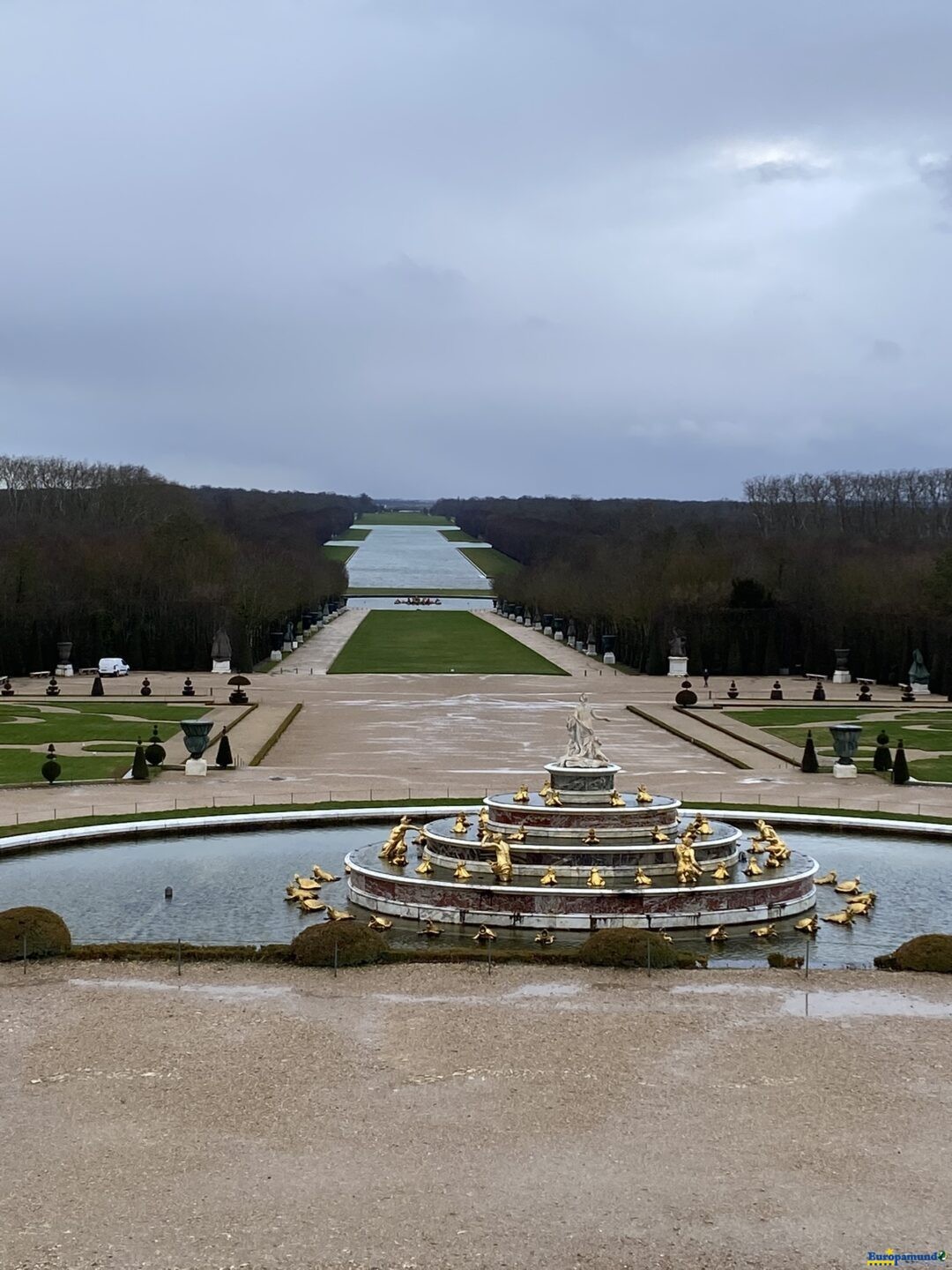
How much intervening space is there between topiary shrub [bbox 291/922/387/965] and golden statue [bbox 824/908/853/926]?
7984 mm

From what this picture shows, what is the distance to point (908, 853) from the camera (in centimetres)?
3212

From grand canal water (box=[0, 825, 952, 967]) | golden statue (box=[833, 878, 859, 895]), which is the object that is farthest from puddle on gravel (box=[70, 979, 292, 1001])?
golden statue (box=[833, 878, 859, 895])

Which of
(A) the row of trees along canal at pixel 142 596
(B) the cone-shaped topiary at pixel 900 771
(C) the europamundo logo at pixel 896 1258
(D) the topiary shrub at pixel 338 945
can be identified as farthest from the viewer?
(A) the row of trees along canal at pixel 142 596

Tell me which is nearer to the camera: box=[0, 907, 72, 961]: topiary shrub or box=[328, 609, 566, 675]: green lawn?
box=[0, 907, 72, 961]: topiary shrub

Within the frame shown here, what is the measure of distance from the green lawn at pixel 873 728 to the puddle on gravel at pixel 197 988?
2670 cm

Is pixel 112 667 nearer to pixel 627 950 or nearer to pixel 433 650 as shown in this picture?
pixel 433 650

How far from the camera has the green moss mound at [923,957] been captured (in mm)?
22078

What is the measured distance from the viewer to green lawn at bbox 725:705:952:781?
1838 inches

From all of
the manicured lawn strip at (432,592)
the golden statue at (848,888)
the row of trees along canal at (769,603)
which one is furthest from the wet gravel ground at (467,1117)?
the manicured lawn strip at (432,592)

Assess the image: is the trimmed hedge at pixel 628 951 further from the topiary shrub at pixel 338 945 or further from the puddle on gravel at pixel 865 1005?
the topiary shrub at pixel 338 945

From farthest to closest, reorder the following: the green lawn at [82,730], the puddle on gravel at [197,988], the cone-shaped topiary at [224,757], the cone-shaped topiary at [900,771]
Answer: the cone-shaped topiary at [224,757] < the green lawn at [82,730] < the cone-shaped topiary at [900,771] < the puddle on gravel at [197,988]

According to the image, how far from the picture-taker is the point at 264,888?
1118 inches

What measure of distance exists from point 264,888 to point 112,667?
182ft

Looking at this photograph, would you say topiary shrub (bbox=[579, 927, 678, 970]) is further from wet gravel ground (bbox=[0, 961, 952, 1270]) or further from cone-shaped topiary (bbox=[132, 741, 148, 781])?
cone-shaped topiary (bbox=[132, 741, 148, 781])
